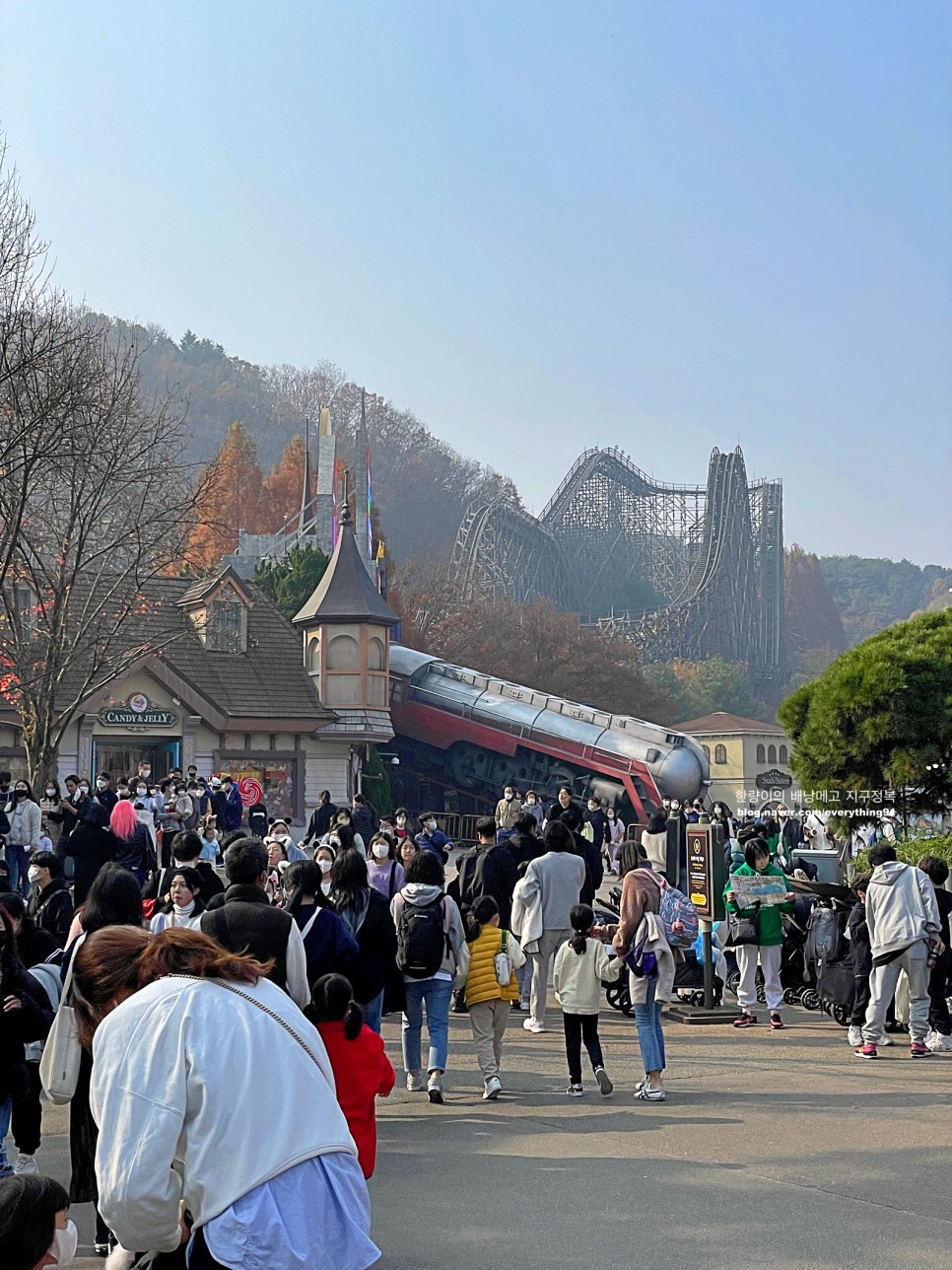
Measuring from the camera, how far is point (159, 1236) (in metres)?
3.28

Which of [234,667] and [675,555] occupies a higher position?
[675,555]

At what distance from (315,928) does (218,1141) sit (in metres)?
4.37

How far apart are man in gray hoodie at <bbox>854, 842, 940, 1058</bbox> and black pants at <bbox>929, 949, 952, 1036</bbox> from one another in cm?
24

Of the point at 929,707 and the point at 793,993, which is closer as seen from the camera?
the point at 793,993

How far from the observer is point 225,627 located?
43625mm

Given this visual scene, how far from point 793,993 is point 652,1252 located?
29.1 ft

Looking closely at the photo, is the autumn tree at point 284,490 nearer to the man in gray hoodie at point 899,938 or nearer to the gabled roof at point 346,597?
the gabled roof at point 346,597

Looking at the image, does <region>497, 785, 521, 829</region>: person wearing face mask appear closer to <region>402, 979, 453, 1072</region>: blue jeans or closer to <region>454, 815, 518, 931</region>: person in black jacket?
<region>454, 815, 518, 931</region>: person in black jacket

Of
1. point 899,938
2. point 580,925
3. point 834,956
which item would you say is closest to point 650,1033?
point 580,925

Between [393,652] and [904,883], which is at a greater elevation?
[393,652]

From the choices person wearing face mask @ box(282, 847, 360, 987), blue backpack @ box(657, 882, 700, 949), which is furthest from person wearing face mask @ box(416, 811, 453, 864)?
person wearing face mask @ box(282, 847, 360, 987)

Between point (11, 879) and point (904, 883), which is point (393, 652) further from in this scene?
point (904, 883)

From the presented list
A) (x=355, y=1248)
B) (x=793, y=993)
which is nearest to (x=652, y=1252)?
(x=355, y=1248)

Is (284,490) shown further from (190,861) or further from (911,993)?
(190,861)
